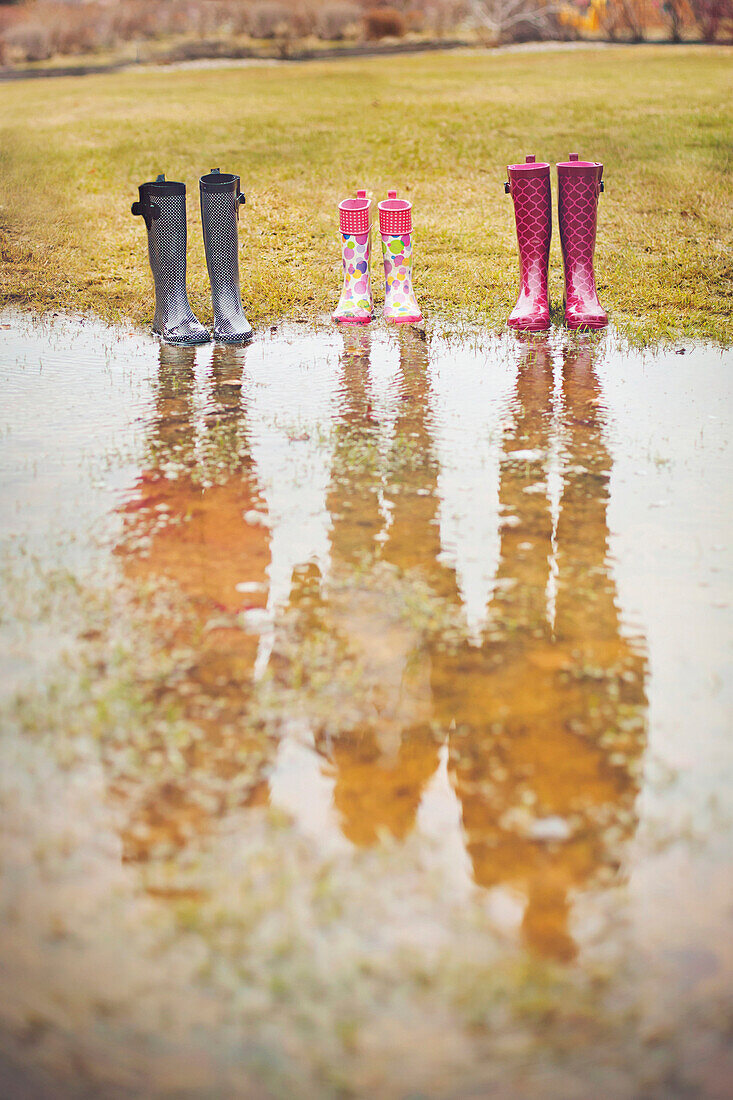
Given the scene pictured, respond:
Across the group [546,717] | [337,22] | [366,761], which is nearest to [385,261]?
[546,717]

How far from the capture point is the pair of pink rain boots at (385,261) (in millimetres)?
4957

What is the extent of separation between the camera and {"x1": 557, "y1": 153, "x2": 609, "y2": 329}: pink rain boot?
4789mm

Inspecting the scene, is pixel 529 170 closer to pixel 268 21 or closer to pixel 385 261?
pixel 385 261

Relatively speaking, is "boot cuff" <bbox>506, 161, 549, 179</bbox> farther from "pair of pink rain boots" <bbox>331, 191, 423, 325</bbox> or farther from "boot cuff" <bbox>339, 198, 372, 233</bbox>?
"boot cuff" <bbox>339, 198, 372, 233</bbox>

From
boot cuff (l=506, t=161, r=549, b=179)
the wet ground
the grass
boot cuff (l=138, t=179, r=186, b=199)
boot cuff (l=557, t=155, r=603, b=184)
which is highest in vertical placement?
the grass

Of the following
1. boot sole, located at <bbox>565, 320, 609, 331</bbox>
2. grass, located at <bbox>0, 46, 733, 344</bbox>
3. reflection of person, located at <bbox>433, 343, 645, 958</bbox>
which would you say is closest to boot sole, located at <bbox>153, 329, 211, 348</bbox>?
grass, located at <bbox>0, 46, 733, 344</bbox>

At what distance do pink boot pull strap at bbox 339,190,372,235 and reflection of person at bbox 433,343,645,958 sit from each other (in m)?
2.34

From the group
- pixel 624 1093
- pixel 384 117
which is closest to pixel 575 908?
pixel 624 1093

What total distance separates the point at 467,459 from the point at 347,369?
1.18m

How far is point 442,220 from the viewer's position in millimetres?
6766

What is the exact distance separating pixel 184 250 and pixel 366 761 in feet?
11.7

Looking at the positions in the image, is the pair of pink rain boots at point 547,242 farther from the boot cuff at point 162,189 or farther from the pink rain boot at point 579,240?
the boot cuff at point 162,189

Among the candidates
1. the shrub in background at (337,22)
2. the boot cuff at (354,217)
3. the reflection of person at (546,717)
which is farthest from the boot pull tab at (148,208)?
the shrub in background at (337,22)

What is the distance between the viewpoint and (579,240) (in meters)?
4.88
